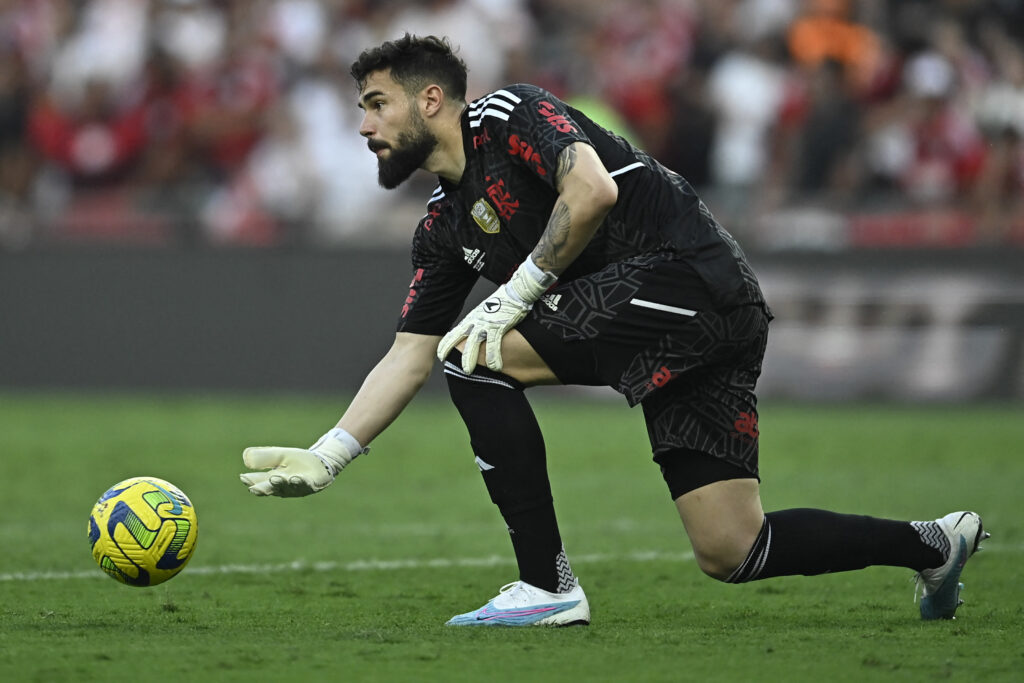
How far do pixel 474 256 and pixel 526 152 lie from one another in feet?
1.65

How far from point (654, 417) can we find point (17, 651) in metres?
2.15

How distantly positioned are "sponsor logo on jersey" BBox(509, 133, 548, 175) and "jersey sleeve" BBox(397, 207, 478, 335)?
22.8 inches

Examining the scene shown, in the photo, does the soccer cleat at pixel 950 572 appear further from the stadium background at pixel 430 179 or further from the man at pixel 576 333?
→ the stadium background at pixel 430 179

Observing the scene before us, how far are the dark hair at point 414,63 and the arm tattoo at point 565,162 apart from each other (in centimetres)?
60

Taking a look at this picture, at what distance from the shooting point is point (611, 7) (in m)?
15.7

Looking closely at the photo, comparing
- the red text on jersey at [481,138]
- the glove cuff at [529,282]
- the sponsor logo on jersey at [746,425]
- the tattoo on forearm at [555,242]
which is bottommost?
the sponsor logo on jersey at [746,425]

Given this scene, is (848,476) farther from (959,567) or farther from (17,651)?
(17,651)

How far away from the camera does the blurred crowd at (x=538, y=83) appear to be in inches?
535

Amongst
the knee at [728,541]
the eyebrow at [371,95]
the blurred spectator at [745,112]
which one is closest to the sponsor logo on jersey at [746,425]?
the knee at [728,541]

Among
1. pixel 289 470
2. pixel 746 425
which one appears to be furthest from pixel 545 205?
pixel 289 470

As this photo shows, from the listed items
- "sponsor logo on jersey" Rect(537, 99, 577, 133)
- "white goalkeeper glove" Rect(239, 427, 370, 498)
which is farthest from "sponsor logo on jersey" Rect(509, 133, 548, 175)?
"white goalkeeper glove" Rect(239, 427, 370, 498)

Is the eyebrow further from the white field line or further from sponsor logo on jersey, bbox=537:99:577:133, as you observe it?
the white field line

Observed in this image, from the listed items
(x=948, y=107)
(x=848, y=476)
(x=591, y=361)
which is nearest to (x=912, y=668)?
(x=591, y=361)

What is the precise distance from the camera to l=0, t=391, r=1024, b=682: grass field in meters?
4.27
